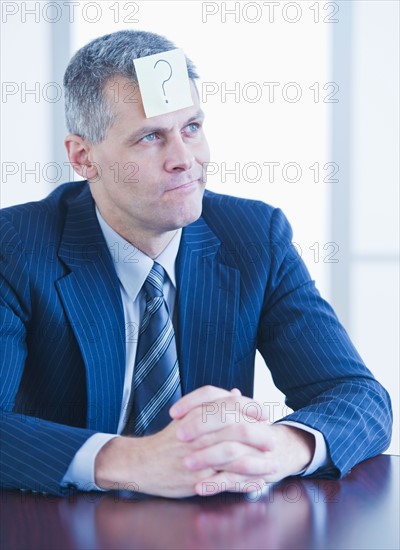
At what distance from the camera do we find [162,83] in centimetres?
174

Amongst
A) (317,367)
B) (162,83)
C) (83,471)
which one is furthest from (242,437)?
(162,83)

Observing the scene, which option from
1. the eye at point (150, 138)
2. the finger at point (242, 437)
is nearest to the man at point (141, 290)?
the eye at point (150, 138)

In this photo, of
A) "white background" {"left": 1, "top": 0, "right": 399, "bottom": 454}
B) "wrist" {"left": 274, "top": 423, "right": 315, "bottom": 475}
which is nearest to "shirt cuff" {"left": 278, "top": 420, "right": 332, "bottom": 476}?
"wrist" {"left": 274, "top": 423, "right": 315, "bottom": 475}

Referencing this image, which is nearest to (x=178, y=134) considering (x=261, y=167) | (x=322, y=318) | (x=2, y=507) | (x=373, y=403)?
(x=322, y=318)

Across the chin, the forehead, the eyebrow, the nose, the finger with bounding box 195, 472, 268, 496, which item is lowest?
the finger with bounding box 195, 472, 268, 496

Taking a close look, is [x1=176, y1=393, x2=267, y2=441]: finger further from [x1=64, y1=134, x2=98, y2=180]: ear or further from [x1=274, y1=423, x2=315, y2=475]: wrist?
[x1=64, y1=134, x2=98, y2=180]: ear

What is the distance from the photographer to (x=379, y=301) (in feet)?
11.5

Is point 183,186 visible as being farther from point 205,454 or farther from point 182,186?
point 205,454

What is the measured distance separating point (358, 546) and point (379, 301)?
2.56 m

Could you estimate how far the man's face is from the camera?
175 centimetres

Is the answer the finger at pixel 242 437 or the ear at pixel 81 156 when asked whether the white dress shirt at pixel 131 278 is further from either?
the finger at pixel 242 437

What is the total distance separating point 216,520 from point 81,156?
1.10 meters

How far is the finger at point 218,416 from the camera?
1.25 meters

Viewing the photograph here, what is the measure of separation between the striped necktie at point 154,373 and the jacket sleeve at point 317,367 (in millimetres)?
240
